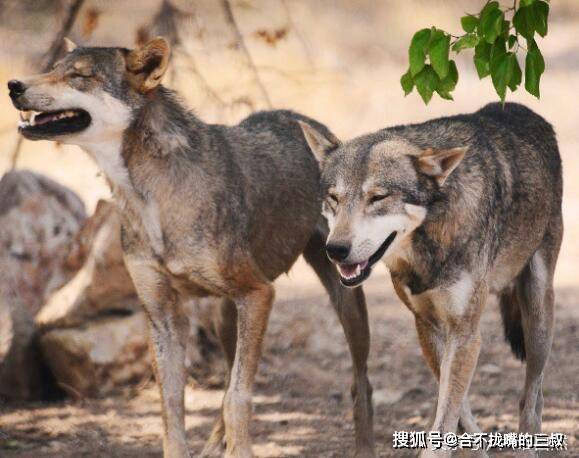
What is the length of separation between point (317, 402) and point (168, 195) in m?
2.53

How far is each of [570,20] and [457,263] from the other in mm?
11253

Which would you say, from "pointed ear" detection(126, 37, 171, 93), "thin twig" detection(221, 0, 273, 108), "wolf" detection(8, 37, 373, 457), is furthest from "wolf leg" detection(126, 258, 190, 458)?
"thin twig" detection(221, 0, 273, 108)

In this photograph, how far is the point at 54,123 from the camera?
17.5 ft

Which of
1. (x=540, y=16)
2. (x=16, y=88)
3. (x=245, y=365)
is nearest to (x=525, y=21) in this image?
(x=540, y=16)

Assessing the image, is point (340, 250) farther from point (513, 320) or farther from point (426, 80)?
point (513, 320)

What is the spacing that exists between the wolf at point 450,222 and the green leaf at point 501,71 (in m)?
0.63

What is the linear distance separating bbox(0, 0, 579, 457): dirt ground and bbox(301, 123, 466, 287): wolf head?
73.1 inches

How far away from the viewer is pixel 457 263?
17.2 ft

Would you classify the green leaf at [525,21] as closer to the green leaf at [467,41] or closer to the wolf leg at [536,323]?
the green leaf at [467,41]

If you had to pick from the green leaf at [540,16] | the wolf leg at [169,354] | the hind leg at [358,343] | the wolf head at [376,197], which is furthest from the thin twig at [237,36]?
the green leaf at [540,16]

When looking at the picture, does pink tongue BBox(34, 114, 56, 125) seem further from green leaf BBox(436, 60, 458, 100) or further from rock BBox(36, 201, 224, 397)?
rock BBox(36, 201, 224, 397)

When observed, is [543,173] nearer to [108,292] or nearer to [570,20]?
[108,292]

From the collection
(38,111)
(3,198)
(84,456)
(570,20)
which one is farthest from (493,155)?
(570,20)

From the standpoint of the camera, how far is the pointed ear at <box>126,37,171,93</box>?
215 inches
